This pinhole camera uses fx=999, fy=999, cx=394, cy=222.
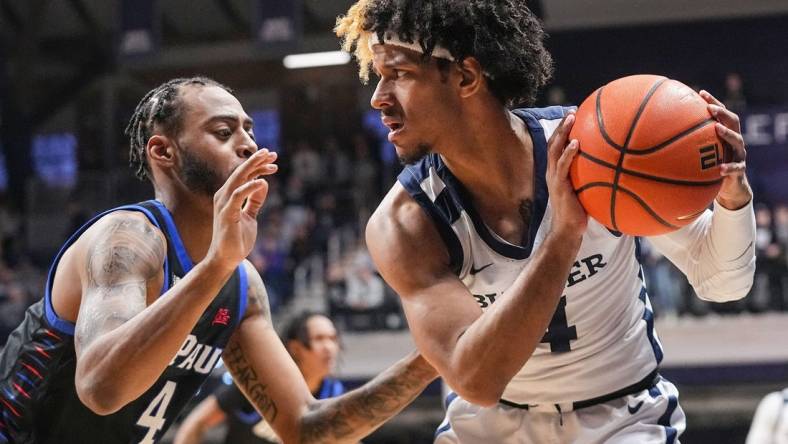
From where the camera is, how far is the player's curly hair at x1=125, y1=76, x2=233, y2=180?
341cm

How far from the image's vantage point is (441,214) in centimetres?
288

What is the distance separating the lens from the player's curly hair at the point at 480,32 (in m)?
2.82

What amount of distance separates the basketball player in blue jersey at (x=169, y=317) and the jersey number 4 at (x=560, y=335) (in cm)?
61

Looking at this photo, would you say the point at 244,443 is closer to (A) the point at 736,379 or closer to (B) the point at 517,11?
(B) the point at 517,11

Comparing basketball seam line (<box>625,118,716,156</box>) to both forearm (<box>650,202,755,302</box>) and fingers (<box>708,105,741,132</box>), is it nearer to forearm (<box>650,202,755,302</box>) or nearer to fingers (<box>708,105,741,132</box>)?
fingers (<box>708,105,741,132</box>)

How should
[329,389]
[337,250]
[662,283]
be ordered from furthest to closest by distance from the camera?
[337,250], [662,283], [329,389]

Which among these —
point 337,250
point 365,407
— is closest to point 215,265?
point 365,407

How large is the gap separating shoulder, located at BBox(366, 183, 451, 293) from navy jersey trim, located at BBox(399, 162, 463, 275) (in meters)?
0.02

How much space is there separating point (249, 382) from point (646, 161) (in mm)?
1831

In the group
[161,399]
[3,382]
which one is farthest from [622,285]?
[3,382]

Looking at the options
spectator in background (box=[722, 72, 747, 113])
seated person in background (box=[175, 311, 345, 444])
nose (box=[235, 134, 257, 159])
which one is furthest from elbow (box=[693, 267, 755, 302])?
spectator in background (box=[722, 72, 747, 113])

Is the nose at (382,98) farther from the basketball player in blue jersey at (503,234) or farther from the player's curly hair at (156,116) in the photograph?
the player's curly hair at (156,116)

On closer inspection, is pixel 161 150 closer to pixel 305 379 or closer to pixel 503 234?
pixel 503 234

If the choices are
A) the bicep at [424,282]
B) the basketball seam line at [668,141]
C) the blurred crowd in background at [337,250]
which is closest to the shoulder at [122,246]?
the bicep at [424,282]
